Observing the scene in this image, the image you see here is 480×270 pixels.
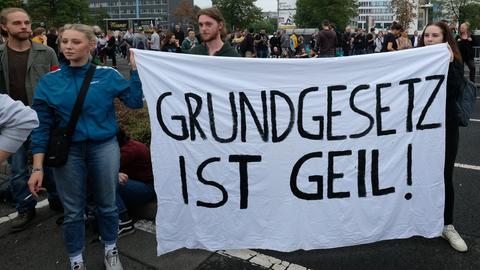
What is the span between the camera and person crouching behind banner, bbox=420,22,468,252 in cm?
331

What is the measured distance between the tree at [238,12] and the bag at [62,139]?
57451mm

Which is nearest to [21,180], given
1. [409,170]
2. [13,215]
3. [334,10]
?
[13,215]

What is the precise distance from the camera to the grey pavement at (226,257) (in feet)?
10.6

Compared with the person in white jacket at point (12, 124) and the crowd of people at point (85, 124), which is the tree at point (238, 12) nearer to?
the crowd of people at point (85, 124)

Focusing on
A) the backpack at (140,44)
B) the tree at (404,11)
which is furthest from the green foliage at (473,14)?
the backpack at (140,44)

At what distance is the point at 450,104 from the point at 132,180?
8.35 feet

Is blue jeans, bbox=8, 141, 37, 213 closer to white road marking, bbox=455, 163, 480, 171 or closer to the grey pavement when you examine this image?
the grey pavement

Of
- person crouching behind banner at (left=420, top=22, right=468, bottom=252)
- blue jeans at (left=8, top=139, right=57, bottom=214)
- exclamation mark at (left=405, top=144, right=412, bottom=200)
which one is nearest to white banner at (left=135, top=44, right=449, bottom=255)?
exclamation mark at (left=405, top=144, right=412, bottom=200)

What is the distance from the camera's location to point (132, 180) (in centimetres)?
388

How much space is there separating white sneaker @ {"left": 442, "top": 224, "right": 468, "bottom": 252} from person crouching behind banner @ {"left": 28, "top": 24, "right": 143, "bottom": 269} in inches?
96.3

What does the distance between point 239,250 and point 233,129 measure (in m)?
0.98

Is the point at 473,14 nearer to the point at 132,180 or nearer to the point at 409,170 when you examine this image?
the point at 409,170

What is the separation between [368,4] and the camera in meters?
161

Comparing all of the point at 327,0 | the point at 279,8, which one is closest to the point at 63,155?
the point at 327,0
